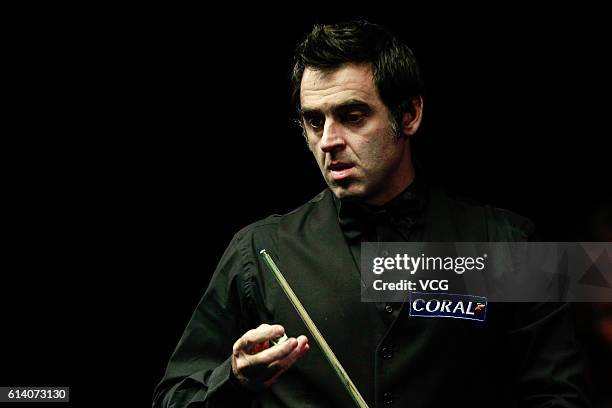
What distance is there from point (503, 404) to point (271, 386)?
626 millimetres

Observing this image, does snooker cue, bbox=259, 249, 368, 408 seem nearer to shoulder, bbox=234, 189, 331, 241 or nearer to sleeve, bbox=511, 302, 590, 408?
shoulder, bbox=234, 189, 331, 241

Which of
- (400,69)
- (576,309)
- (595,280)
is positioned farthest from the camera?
(576,309)

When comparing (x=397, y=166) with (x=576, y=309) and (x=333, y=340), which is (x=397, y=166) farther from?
(x=576, y=309)

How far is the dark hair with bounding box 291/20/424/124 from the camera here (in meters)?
2.92

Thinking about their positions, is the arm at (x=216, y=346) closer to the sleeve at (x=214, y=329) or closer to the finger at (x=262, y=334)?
the sleeve at (x=214, y=329)

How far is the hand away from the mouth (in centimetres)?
51

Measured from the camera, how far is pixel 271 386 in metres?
2.87

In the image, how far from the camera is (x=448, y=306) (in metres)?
2.85

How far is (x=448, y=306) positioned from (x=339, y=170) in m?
0.47

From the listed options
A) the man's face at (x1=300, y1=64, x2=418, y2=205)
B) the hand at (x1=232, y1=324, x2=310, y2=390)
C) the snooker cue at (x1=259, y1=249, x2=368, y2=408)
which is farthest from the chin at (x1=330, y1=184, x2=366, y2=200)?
the hand at (x1=232, y1=324, x2=310, y2=390)

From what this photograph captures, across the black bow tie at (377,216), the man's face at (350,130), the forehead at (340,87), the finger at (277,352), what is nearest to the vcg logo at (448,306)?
the black bow tie at (377,216)

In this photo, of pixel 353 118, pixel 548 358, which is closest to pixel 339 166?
pixel 353 118

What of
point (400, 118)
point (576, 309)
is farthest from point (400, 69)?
point (576, 309)

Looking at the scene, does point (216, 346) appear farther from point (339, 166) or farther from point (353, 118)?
point (353, 118)
